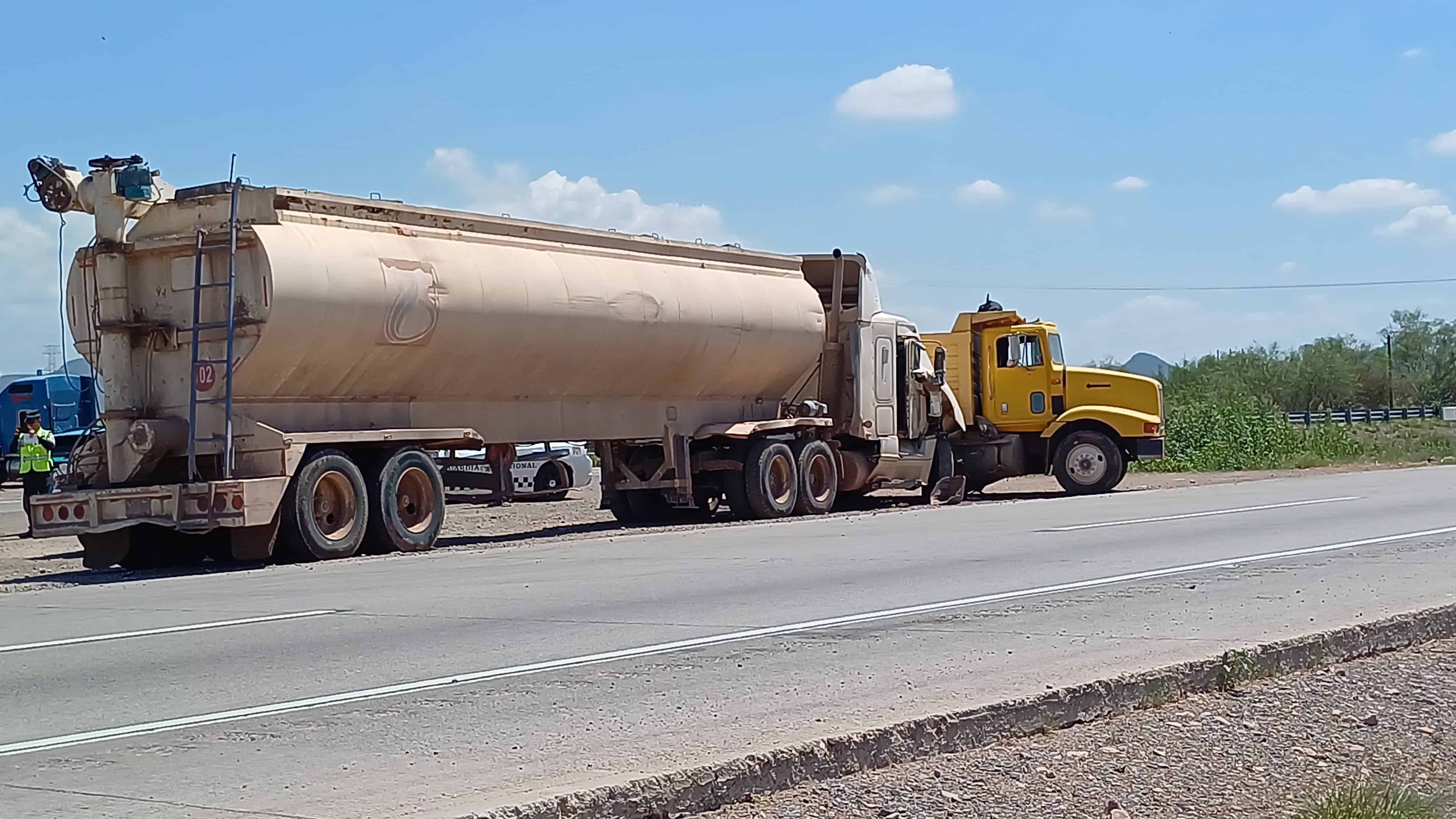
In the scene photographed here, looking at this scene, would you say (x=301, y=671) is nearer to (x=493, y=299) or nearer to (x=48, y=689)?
(x=48, y=689)

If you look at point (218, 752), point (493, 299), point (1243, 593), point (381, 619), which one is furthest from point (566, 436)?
point (218, 752)

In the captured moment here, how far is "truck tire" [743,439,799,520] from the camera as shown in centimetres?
2269

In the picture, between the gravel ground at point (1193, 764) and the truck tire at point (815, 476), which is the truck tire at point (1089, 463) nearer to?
the truck tire at point (815, 476)

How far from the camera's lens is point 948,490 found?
27.1m

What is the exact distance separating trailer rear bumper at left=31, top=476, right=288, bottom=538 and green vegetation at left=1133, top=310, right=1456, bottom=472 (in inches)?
1024

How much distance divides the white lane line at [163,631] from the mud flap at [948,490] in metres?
16.4

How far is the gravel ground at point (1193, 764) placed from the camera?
6.08 m

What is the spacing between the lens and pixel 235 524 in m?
15.7

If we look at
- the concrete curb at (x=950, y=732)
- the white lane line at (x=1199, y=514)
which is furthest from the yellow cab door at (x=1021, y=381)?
the concrete curb at (x=950, y=732)

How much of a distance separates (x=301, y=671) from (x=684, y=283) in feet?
42.5

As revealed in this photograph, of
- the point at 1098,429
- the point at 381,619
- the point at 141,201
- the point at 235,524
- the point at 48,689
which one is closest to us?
the point at 48,689

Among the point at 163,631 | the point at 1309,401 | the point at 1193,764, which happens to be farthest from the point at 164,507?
the point at 1309,401

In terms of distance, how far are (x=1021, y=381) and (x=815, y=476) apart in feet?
19.0

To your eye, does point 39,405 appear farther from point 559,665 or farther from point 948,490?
point 559,665
